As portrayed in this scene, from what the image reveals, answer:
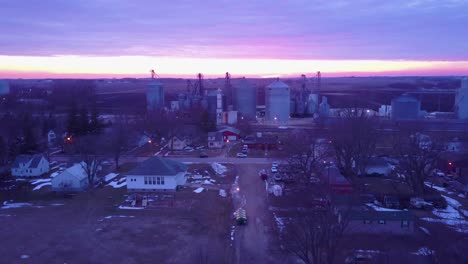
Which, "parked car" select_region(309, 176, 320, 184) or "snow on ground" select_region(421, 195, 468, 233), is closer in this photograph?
"snow on ground" select_region(421, 195, 468, 233)

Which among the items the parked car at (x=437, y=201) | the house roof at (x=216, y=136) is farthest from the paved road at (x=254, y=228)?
the house roof at (x=216, y=136)

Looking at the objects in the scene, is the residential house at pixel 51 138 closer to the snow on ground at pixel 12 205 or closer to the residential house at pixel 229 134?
→ the residential house at pixel 229 134

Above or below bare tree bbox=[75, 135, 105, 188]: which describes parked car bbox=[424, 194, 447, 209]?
below

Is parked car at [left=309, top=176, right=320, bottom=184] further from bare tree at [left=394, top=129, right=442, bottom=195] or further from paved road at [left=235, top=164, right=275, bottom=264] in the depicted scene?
bare tree at [left=394, top=129, right=442, bottom=195]

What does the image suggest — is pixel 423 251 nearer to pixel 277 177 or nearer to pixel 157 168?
pixel 277 177

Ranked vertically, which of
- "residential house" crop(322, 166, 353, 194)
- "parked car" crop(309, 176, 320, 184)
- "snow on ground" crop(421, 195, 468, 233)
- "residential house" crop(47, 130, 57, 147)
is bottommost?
"snow on ground" crop(421, 195, 468, 233)

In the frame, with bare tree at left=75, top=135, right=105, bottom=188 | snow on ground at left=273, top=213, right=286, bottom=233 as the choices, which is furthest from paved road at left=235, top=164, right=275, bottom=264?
bare tree at left=75, top=135, right=105, bottom=188

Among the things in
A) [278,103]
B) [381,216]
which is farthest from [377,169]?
[278,103]

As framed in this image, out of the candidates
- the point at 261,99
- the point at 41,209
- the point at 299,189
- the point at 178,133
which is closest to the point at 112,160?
the point at 178,133

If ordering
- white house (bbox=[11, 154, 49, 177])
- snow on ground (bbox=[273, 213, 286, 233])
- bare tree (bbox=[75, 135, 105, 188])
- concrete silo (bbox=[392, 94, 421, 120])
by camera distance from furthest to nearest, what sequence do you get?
concrete silo (bbox=[392, 94, 421, 120]) < white house (bbox=[11, 154, 49, 177]) < bare tree (bbox=[75, 135, 105, 188]) < snow on ground (bbox=[273, 213, 286, 233])
